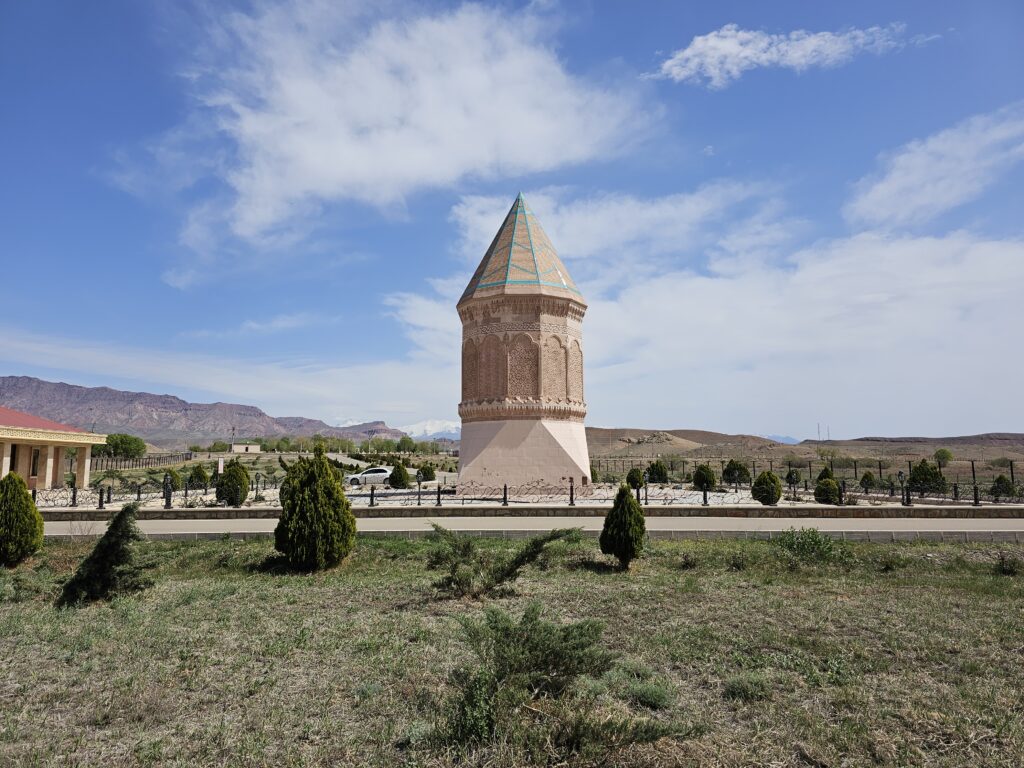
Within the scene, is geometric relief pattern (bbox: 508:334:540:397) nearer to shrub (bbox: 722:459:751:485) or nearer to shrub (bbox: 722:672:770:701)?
shrub (bbox: 722:459:751:485)

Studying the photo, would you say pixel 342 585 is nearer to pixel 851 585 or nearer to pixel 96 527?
pixel 851 585

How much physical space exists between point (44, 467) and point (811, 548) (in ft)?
97.6

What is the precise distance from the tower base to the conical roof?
14.7 feet

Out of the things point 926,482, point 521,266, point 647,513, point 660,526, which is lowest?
point 660,526

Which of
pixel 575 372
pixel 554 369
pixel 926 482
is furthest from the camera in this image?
pixel 926 482

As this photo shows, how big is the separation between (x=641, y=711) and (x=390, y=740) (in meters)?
1.81

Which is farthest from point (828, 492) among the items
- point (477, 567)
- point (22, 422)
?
point (22, 422)

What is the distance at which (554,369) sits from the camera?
2097cm

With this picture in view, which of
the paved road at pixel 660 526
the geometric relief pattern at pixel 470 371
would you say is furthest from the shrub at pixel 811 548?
the geometric relief pattern at pixel 470 371

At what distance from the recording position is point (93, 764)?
12.3ft

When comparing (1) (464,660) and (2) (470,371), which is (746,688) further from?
(2) (470,371)

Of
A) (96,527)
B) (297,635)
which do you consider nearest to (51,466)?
(96,527)

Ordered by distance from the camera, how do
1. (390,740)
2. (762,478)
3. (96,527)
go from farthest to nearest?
(762,478) → (96,527) → (390,740)

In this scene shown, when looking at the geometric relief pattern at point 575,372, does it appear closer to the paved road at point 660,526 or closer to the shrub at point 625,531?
the paved road at point 660,526
